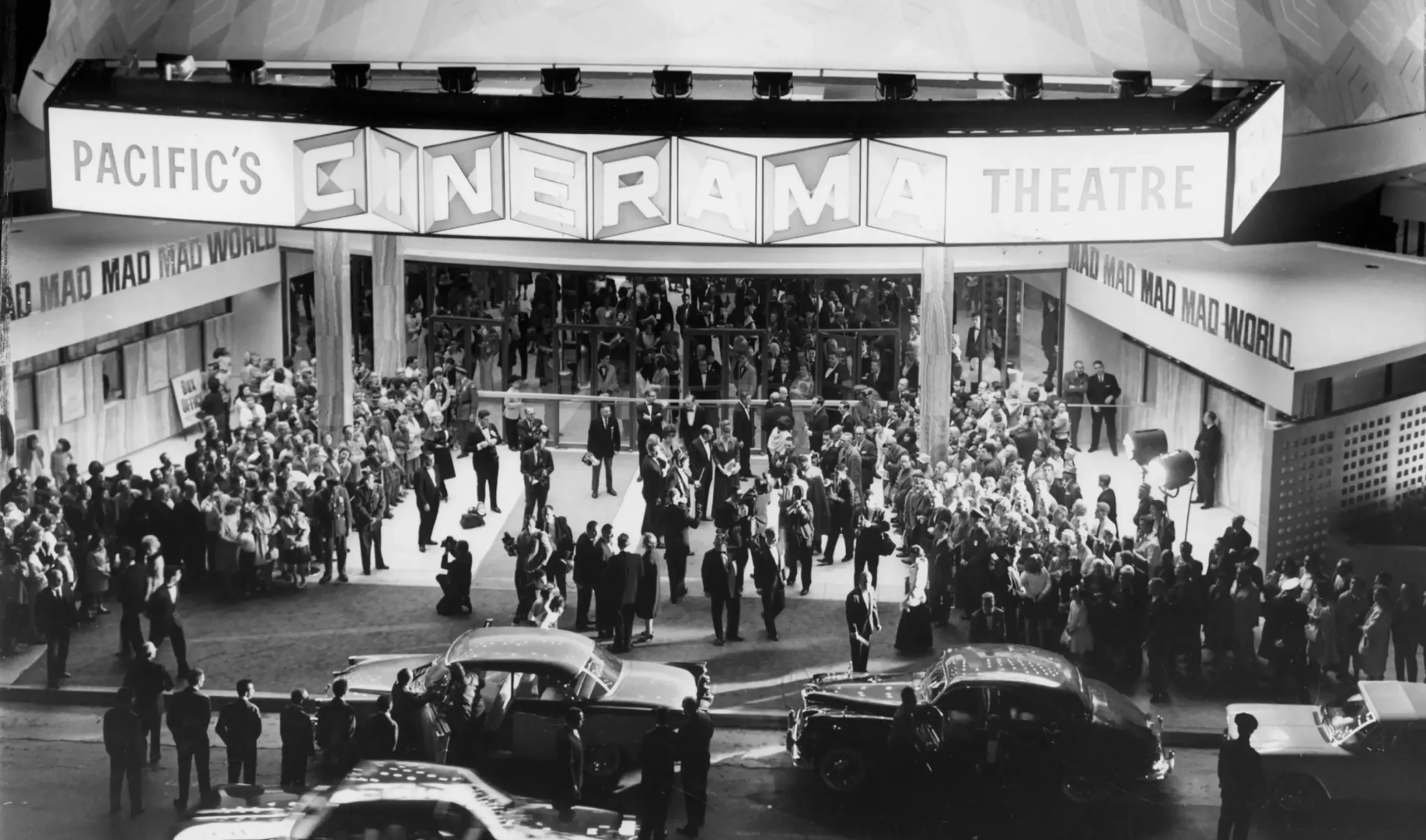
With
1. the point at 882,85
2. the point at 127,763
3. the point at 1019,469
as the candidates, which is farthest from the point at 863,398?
the point at 127,763

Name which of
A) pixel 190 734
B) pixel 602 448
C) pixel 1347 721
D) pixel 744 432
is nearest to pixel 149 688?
pixel 190 734

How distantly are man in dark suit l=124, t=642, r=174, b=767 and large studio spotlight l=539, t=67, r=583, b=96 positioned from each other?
6783 millimetres

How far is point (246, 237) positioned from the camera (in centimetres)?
2834

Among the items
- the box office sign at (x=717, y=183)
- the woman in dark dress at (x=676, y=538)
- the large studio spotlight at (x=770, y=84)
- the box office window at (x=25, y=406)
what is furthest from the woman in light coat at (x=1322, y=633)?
the box office window at (x=25, y=406)

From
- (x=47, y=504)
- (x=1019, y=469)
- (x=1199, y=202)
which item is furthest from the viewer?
(x=1019, y=469)

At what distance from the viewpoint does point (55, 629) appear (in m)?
16.1

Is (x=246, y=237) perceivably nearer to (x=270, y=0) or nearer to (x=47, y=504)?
(x=47, y=504)

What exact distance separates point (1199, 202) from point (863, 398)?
9481 millimetres

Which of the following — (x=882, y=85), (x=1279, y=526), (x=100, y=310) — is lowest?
(x=1279, y=526)

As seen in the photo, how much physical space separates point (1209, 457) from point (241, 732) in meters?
14.5

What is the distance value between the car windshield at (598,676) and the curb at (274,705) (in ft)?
4.42

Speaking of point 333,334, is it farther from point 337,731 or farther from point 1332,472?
point 1332,472

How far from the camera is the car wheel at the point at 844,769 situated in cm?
1414

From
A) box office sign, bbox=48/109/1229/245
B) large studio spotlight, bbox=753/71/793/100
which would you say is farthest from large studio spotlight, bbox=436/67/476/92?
large studio spotlight, bbox=753/71/793/100
